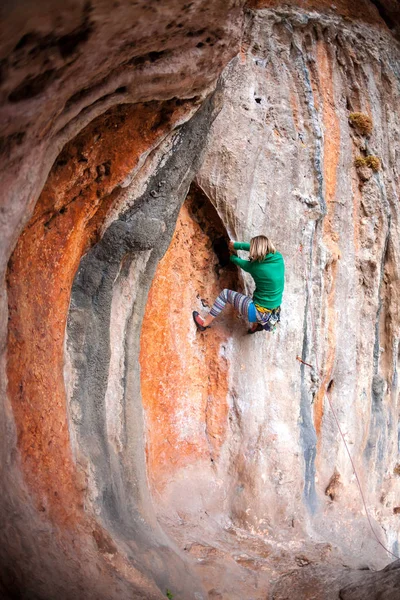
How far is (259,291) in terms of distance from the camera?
21.5ft

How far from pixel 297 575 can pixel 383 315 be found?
4789 mm

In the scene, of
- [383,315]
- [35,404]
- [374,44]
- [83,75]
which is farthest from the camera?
[383,315]

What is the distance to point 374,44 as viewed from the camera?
327 inches

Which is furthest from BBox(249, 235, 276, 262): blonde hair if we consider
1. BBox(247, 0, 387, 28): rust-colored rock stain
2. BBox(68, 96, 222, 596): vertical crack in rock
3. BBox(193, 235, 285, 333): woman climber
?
BBox(247, 0, 387, 28): rust-colored rock stain

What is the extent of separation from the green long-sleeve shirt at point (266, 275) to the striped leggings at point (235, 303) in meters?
0.11

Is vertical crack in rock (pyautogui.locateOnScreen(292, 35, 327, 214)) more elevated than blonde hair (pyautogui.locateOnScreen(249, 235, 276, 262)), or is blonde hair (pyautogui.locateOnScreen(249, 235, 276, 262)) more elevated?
vertical crack in rock (pyautogui.locateOnScreen(292, 35, 327, 214))

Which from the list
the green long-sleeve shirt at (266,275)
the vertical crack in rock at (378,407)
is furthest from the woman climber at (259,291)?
the vertical crack in rock at (378,407)

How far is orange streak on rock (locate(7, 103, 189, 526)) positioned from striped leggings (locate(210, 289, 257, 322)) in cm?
227

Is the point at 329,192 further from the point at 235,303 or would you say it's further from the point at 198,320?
the point at 198,320

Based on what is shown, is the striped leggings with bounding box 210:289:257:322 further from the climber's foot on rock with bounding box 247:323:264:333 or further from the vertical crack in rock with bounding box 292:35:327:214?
the vertical crack in rock with bounding box 292:35:327:214

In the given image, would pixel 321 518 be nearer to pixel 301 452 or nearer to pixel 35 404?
pixel 301 452

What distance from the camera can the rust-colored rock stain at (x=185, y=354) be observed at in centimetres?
648

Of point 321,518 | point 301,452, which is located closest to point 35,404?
point 301,452

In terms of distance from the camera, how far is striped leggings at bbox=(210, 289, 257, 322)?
6.63 m
